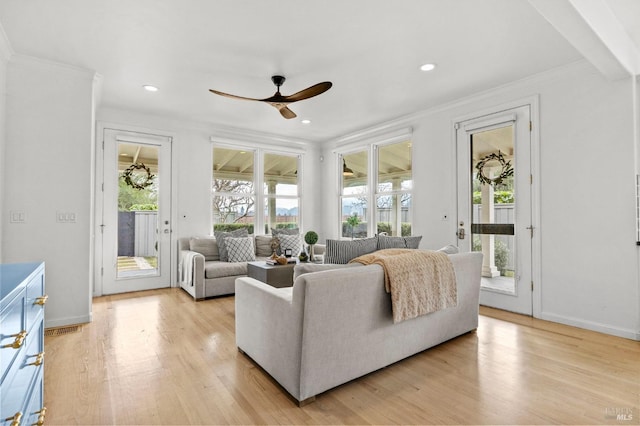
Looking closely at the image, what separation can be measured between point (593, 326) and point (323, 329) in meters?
2.93

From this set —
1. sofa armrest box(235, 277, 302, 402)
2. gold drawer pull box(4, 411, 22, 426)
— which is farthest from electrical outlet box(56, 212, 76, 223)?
gold drawer pull box(4, 411, 22, 426)

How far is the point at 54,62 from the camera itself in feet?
10.8

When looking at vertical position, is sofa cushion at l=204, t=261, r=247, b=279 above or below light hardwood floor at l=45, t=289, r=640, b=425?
above

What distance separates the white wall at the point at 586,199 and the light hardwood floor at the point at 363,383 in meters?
0.38

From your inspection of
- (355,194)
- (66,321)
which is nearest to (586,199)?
(355,194)

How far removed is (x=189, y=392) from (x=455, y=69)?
3.71 meters

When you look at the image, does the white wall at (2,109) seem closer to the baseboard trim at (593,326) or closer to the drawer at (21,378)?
the drawer at (21,378)

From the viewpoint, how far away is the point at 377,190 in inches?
227

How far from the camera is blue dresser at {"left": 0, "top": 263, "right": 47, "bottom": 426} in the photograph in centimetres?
101

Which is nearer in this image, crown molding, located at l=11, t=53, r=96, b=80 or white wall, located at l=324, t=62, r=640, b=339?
white wall, located at l=324, t=62, r=640, b=339

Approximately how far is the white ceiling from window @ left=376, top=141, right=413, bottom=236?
1.16 meters

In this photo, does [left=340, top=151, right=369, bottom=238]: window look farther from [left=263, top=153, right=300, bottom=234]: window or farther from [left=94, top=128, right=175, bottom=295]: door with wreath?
[left=94, top=128, right=175, bottom=295]: door with wreath

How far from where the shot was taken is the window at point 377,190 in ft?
17.3

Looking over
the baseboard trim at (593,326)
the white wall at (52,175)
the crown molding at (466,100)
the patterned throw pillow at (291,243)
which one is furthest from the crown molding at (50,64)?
the baseboard trim at (593,326)
